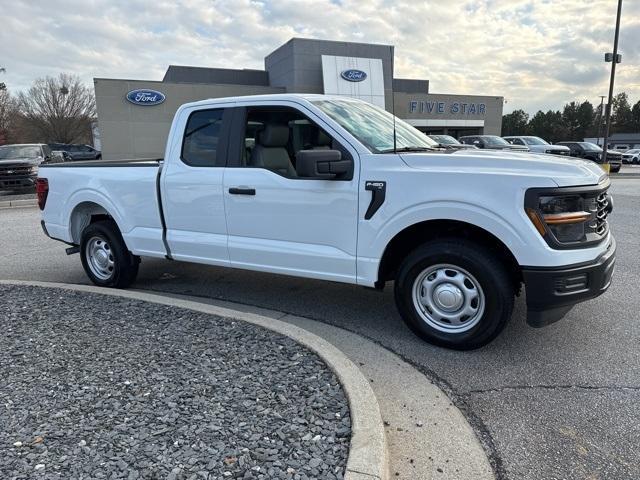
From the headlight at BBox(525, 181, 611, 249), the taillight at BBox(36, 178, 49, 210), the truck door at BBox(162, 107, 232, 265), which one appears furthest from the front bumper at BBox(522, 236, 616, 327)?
the taillight at BBox(36, 178, 49, 210)

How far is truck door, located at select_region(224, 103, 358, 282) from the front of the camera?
4.18 meters

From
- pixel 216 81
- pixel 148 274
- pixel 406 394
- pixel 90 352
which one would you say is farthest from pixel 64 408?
pixel 216 81

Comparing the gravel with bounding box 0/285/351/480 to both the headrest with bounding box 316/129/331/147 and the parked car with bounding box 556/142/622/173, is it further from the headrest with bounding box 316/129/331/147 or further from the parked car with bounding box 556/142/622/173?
the parked car with bounding box 556/142/622/173

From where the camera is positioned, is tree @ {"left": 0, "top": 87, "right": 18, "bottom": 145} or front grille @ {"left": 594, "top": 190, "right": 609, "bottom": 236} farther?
tree @ {"left": 0, "top": 87, "right": 18, "bottom": 145}

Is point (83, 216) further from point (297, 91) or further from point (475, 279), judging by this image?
point (297, 91)

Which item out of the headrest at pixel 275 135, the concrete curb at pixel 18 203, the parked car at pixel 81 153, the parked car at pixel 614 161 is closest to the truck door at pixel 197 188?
the headrest at pixel 275 135

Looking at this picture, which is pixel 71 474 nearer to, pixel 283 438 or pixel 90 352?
pixel 283 438

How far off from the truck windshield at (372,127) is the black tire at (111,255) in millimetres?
2816

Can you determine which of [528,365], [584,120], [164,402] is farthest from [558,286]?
[584,120]

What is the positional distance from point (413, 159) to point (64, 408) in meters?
2.89

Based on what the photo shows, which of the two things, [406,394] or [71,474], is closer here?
[71,474]

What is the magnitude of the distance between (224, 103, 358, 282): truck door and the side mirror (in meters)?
0.12

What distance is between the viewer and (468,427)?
2969 mm

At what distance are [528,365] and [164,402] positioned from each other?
2.56 meters
